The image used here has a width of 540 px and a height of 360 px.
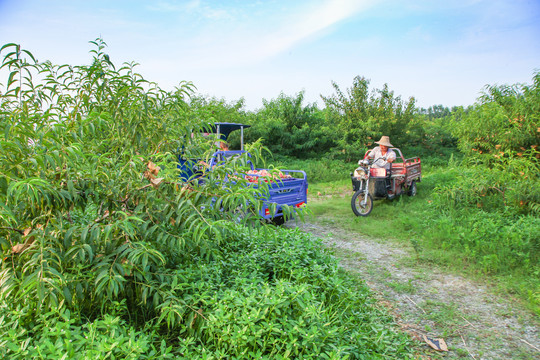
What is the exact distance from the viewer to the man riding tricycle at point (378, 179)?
774 centimetres

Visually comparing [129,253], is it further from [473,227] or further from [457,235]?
[473,227]

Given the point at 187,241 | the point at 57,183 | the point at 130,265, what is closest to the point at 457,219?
the point at 187,241

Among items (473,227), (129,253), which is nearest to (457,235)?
(473,227)

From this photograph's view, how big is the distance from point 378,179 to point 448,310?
4.69 meters

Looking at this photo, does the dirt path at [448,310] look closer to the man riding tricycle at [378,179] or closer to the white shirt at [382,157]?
the man riding tricycle at [378,179]

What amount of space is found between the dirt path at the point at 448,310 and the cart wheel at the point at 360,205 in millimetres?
2411

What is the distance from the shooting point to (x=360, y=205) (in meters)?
7.75

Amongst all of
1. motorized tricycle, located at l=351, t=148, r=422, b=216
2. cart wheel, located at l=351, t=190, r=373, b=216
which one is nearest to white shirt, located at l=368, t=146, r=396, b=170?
motorized tricycle, located at l=351, t=148, r=422, b=216

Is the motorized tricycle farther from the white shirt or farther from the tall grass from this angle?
the tall grass

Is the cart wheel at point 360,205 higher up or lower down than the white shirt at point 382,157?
lower down

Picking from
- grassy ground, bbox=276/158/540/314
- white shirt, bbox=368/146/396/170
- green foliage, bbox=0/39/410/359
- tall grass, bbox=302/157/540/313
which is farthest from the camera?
white shirt, bbox=368/146/396/170

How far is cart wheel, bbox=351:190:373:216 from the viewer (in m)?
7.60

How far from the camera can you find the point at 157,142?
121 inches

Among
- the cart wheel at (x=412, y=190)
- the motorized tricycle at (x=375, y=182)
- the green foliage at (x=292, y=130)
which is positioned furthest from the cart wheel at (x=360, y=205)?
the green foliage at (x=292, y=130)
